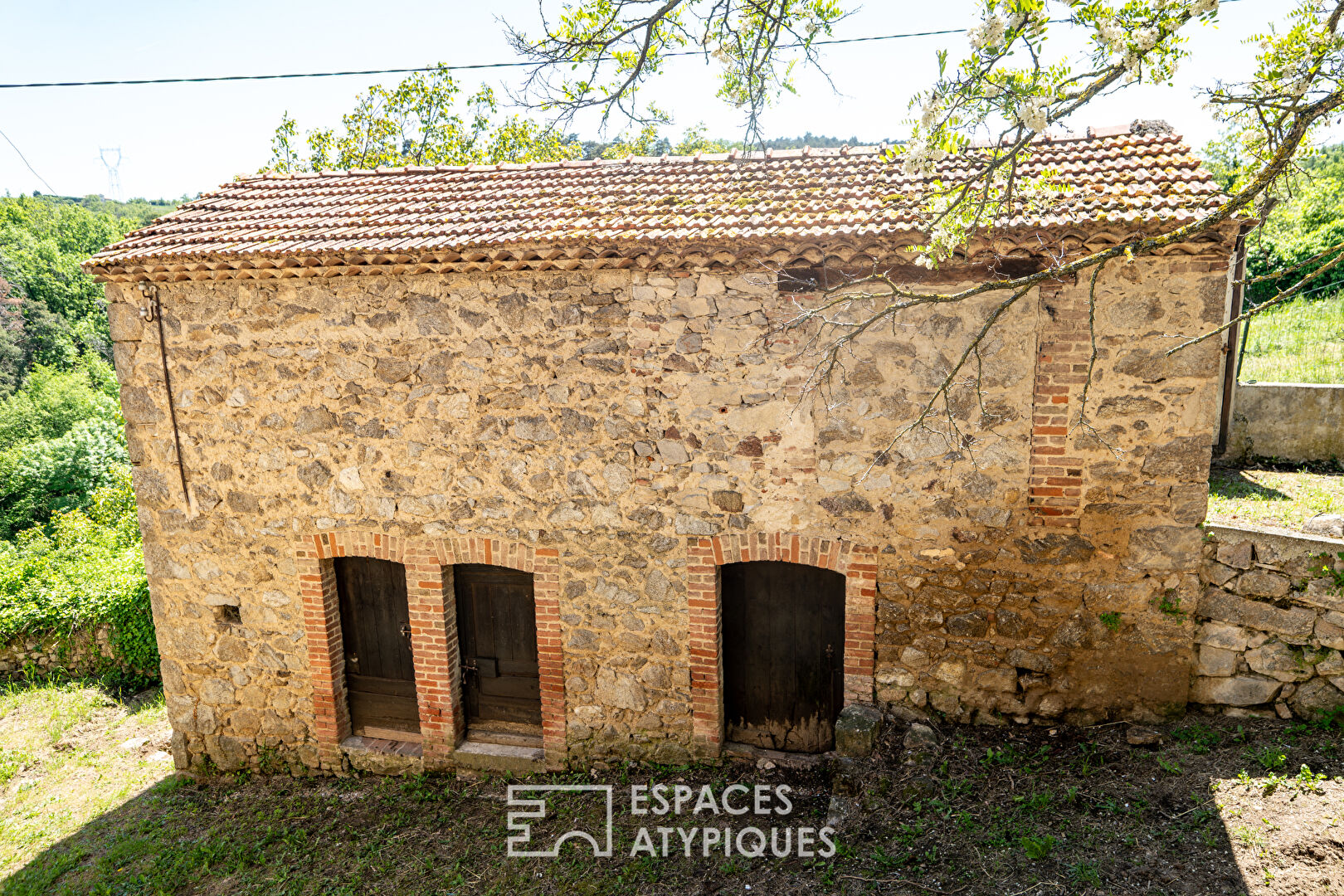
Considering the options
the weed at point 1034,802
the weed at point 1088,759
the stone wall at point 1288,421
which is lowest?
the weed at point 1034,802

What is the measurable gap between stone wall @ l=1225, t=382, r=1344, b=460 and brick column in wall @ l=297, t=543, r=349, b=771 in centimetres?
971

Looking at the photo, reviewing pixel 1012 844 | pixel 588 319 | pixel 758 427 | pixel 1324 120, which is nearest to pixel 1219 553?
pixel 1012 844

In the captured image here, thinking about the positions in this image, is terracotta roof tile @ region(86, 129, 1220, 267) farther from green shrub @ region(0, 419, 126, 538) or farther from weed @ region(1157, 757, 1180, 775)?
green shrub @ region(0, 419, 126, 538)

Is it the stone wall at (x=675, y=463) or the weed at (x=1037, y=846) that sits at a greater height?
the stone wall at (x=675, y=463)

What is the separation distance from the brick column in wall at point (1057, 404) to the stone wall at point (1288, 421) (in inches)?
205

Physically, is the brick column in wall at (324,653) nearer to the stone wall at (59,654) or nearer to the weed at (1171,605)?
the stone wall at (59,654)

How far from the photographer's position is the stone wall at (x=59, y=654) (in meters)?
10.3

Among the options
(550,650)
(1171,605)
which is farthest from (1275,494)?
(550,650)

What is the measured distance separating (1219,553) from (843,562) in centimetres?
248

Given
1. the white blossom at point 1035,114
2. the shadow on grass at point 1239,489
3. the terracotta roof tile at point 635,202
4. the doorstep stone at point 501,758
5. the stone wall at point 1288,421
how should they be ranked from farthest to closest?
the stone wall at point 1288,421 → the shadow on grass at point 1239,489 → the doorstep stone at point 501,758 → the terracotta roof tile at point 635,202 → the white blossom at point 1035,114

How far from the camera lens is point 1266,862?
4.17 meters

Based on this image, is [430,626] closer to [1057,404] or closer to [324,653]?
[324,653]

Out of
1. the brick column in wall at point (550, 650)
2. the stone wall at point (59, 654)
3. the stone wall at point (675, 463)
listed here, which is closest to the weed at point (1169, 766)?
the stone wall at point (675, 463)

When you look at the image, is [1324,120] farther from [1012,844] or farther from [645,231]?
[1012,844]
